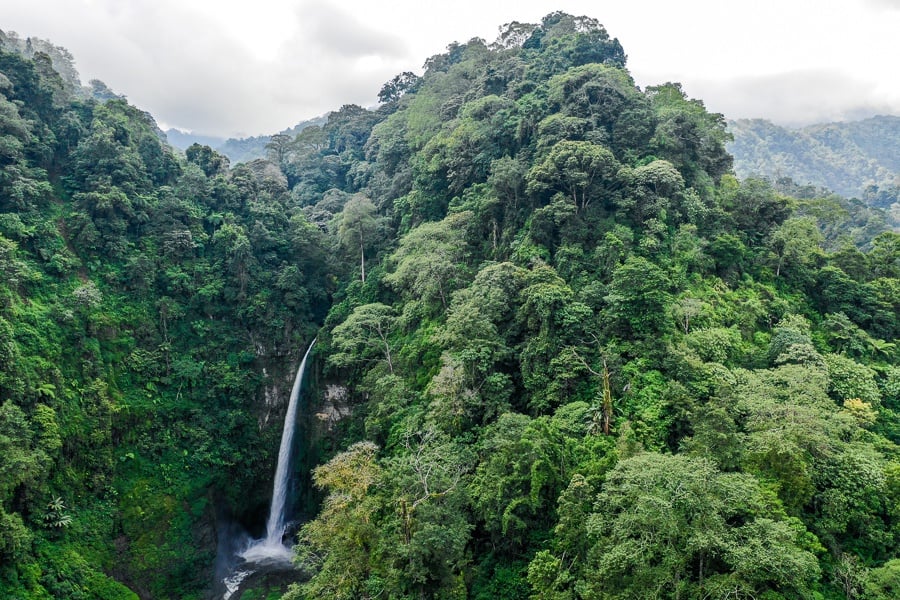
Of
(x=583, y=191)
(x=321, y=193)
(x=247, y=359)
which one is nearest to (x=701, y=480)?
(x=583, y=191)

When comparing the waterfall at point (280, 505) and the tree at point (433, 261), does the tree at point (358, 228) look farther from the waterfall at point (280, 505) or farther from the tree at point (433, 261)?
the waterfall at point (280, 505)

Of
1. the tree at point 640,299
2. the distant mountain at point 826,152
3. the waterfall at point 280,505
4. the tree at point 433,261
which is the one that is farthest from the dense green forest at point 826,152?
the waterfall at point 280,505

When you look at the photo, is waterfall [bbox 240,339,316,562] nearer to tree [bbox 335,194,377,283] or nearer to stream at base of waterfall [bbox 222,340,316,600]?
stream at base of waterfall [bbox 222,340,316,600]

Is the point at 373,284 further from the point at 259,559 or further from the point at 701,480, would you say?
the point at 701,480

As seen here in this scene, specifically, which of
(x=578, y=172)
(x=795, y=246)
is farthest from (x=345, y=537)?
(x=795, y=246)

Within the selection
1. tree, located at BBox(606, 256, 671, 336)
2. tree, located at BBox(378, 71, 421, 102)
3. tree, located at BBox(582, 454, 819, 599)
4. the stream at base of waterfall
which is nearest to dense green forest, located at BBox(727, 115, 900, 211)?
tree, located at BBox(378, 71, 421, 102)

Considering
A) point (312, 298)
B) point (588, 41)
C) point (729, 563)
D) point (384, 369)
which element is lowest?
point (729, 563)

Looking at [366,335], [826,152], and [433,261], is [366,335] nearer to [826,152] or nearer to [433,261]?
[433,261]
